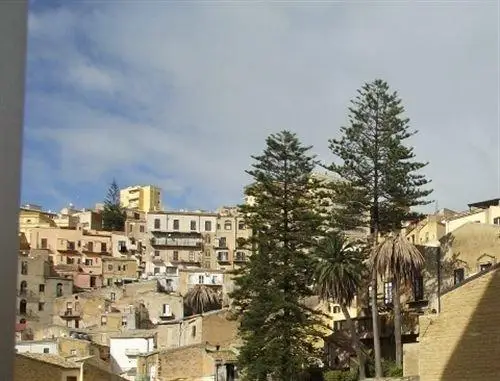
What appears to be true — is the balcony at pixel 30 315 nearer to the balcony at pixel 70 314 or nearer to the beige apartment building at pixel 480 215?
the balcony at pixel 70 314

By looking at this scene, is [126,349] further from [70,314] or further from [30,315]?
[30,315]

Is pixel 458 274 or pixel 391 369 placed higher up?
pixel 458 274

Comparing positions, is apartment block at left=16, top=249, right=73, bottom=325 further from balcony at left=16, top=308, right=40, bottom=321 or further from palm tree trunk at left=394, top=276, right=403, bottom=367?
palm tree trunk at left=394, top=276, right=403, bottom=367

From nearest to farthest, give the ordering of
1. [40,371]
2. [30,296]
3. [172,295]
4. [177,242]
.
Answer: [40,371] → [172,295] → [30,296] → [177,242]

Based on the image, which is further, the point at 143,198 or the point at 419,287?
the point at 143,198

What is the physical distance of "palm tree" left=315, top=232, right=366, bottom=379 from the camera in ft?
86.2

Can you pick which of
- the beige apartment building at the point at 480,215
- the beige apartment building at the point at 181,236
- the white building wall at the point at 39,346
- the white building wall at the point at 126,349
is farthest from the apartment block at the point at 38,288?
the beige apartment building at the point at 480,215

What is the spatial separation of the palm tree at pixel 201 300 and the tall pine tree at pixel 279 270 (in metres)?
18.2

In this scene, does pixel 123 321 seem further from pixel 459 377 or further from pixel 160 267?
pixel 459 377

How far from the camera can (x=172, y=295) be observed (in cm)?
4444

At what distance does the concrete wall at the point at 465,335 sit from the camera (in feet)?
34.8

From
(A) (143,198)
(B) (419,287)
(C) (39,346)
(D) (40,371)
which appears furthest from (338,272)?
(A) (143,198)

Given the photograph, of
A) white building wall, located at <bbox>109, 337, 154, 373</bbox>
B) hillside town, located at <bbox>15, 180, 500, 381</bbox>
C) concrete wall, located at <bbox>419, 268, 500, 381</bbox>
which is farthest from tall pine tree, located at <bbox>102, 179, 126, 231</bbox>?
concrete wall, located at <bbox>419, 268, 500, 381</bbox>

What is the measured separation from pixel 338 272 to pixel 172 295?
19426 millimetres
